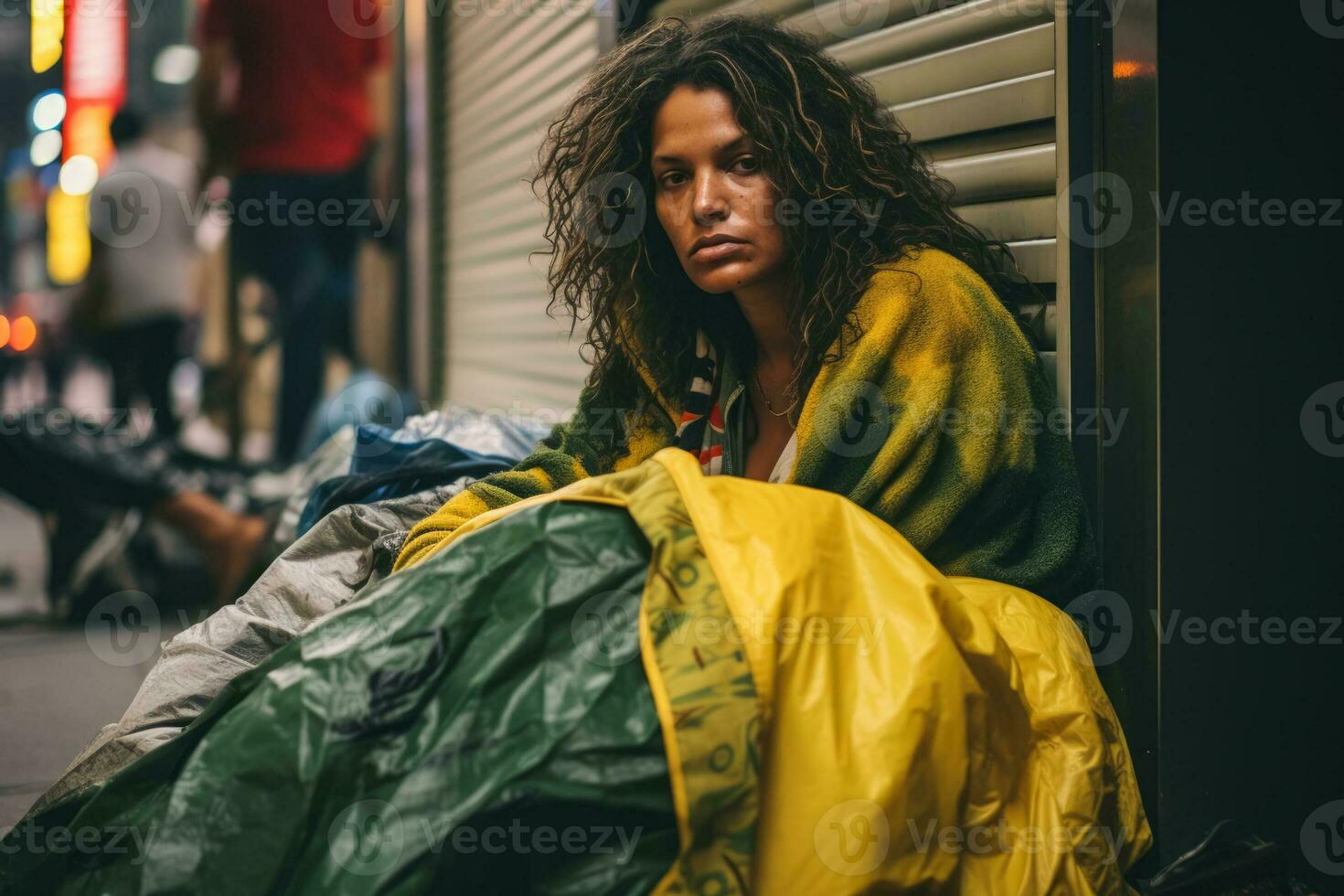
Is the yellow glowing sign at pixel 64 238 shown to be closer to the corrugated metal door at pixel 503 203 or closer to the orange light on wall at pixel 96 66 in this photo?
the orange light on wall at pixel 96 66

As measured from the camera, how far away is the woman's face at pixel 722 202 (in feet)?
7.43

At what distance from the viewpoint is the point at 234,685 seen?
156 cm

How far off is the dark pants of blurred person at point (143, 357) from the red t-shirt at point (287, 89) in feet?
3.29

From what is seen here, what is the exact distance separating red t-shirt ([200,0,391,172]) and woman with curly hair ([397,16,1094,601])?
151 inches

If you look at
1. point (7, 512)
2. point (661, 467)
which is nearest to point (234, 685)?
point (661, 467)

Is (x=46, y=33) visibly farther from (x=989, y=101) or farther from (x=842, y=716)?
(x=842, y=716)

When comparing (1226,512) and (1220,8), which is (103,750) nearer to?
(1226,512)

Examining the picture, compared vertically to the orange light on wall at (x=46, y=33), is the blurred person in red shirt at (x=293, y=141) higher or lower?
lower

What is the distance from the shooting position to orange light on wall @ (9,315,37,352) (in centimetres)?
1770

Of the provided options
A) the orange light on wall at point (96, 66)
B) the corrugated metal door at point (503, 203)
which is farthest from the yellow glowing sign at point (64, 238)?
the corrugated metal door at point (503, 203)

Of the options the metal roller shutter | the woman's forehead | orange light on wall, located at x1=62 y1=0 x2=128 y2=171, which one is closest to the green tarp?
the woman's forehead

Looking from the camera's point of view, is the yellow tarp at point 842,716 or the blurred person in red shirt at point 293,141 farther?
the blurred person in red shirt at point 293,141

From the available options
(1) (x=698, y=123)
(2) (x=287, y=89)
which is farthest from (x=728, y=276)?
(2) (x=287, y=89)

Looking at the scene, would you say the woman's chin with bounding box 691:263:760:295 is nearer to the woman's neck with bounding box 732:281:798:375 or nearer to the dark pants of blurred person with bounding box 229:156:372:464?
the woman's neck with bounding box 732:281:798:375
